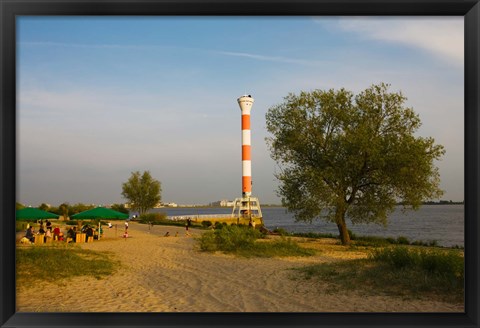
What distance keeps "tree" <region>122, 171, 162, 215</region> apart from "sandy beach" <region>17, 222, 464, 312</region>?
181 feet

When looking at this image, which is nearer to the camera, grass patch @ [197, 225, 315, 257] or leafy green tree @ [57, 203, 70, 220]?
grass patch @ [197, 225, 315, 257]

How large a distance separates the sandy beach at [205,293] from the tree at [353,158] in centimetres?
709

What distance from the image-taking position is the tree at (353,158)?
68.2 ft

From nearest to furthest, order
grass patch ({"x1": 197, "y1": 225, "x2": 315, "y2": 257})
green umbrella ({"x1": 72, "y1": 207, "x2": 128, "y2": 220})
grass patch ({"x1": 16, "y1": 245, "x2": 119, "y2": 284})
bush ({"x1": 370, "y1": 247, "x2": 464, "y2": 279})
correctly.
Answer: bush ({"x1": 370, "y1": 247, "x2": 464, "y2": 279}) < grass patch ({"x1": 16, "y1": 245, "x2": 119, "y2": 284}) < grass patch ({"x1": 197, "y1": 225, "x2": 315, "y2": 257}) < green umbrella ({"x1": 72, "y1": 207, "x2": 128, "y2": 220})

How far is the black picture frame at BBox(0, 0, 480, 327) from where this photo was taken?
407 centimetres

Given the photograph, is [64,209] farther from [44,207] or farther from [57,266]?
[57,266]

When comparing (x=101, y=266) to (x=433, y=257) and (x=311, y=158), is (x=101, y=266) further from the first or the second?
(x=311, y=158)

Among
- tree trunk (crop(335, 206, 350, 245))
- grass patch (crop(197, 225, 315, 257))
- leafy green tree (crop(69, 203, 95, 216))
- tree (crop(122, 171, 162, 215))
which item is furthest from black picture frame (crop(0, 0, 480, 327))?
tree (crop(122, 171, 162, 215))

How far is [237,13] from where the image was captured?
4.31m

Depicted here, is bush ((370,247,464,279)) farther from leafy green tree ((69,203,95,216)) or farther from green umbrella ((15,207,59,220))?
leafy green tree ((69,203,95,216))

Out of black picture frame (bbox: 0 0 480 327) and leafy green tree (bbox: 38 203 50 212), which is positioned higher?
black picture frame (bbox: 0 0 480 327)

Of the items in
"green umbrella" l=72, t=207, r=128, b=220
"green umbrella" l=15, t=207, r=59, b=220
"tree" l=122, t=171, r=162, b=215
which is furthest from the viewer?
"tree" l=122, t=171, r=162, b=215

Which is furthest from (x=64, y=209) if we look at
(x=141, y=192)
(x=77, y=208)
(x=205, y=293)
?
(x=205, y=293)

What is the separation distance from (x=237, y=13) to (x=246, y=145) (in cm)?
4570
